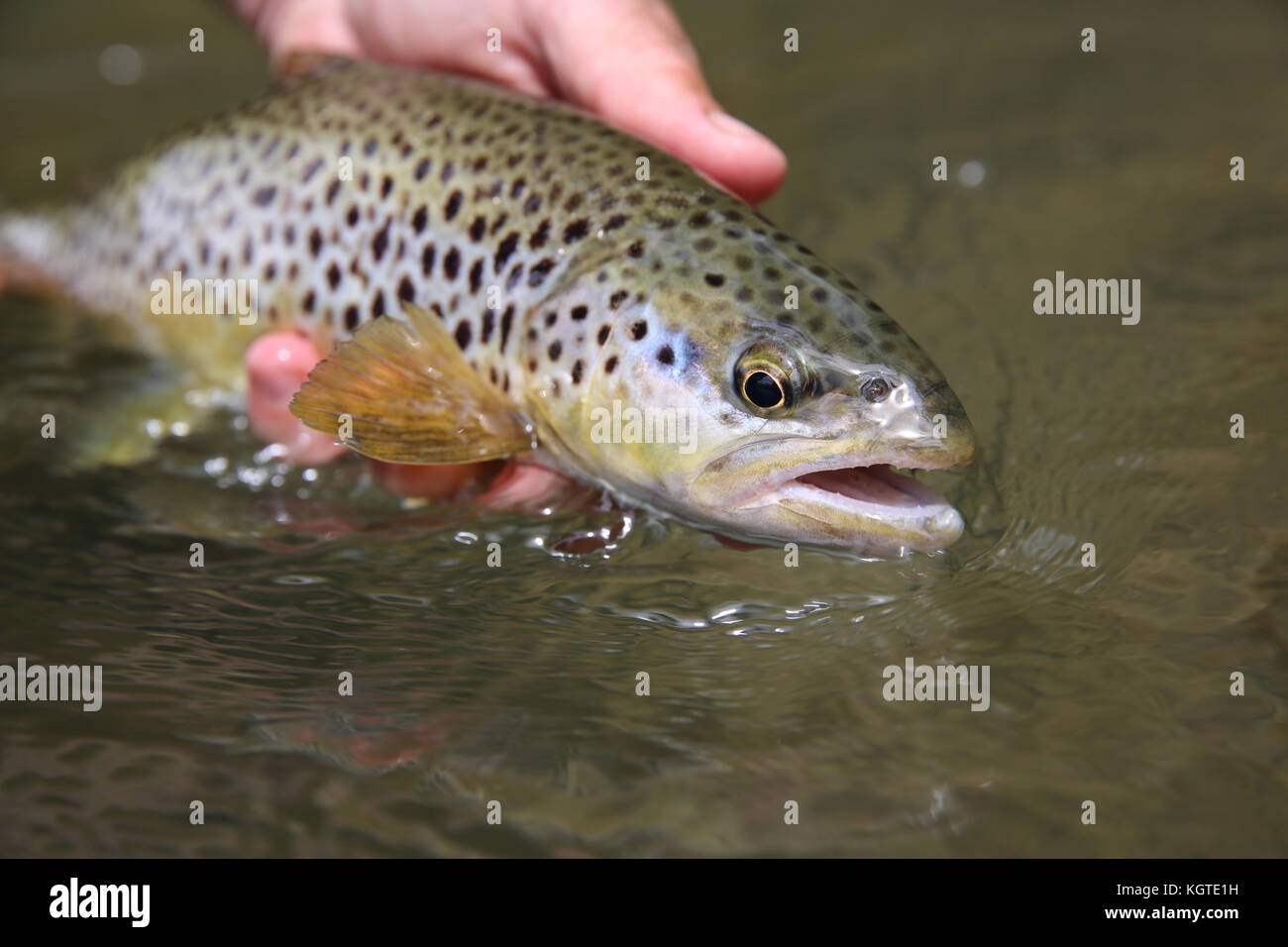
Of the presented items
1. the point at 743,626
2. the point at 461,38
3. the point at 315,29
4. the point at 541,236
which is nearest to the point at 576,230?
the point at 541,236

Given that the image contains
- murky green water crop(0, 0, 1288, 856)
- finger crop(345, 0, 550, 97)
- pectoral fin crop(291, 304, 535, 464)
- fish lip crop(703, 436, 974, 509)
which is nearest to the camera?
murky green water crop(0, 0, 1288, 856)

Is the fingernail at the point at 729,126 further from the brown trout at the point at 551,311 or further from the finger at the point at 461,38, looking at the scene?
the finger at the point at 461,38

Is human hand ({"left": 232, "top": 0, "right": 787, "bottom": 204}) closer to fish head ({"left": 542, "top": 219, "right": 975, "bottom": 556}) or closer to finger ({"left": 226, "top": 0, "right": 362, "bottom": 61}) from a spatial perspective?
finger ({"left": 226, "top": 0, "right": 362, "bottom": 61})

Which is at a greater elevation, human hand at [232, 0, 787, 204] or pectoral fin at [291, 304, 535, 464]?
human hand at [232, 0, 787, 204]

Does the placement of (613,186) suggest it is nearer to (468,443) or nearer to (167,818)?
(468,443)

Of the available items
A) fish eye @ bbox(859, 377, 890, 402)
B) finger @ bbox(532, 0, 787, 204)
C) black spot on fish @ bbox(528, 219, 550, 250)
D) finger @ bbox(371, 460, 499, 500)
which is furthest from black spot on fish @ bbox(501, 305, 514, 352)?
fish eye @ bbox(859, 377, 890, 402)

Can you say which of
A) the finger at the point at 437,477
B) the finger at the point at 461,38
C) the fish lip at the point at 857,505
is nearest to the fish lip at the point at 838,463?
the fish lip at the point at 857,505
